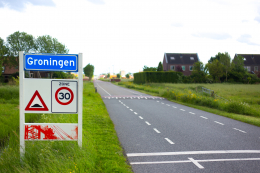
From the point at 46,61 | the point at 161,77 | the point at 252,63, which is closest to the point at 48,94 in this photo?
the point at 46,61

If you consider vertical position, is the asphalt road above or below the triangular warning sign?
below

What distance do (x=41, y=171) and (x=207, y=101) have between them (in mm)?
15027

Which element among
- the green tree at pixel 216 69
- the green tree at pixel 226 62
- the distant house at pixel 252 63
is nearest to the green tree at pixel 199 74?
the green tree at pixel 216 69

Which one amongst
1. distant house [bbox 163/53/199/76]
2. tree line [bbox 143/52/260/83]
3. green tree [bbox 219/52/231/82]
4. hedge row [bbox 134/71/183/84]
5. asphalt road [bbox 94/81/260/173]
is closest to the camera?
asphalt road [bbox 94/81/260/173]

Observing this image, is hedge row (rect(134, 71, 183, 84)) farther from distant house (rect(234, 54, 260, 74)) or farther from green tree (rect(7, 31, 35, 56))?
green tree (rect(7, 31, 35, 56))

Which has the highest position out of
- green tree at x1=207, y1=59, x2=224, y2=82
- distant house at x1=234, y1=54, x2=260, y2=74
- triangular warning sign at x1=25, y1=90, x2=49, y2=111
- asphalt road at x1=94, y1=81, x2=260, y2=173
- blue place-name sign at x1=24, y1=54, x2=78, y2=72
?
distant house at x1=234, y1=54, x2=260, y2=74

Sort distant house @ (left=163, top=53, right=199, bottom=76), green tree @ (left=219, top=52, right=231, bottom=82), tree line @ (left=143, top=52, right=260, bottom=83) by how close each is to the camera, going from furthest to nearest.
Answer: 1. distant house @ (left=163, top=53, right=199, bottom=76)
2. green tree @ (left=219, top=52, right=231, bottom=82)
3. tree line @ (left=143, top=52, right=260, bottom=83)

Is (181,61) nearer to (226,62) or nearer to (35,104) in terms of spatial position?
(226,62)

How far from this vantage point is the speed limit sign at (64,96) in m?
4.90

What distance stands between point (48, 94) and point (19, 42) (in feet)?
227

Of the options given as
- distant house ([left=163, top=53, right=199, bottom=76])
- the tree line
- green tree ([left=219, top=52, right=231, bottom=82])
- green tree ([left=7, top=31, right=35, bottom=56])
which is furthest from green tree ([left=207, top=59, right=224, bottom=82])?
green tree ([left=7, top=31, right=35, bottom=56])

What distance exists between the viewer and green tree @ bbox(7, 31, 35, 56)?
64.6 metres

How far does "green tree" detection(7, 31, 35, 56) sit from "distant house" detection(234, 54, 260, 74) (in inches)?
2433

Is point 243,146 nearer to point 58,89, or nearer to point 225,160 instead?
point 225,160
